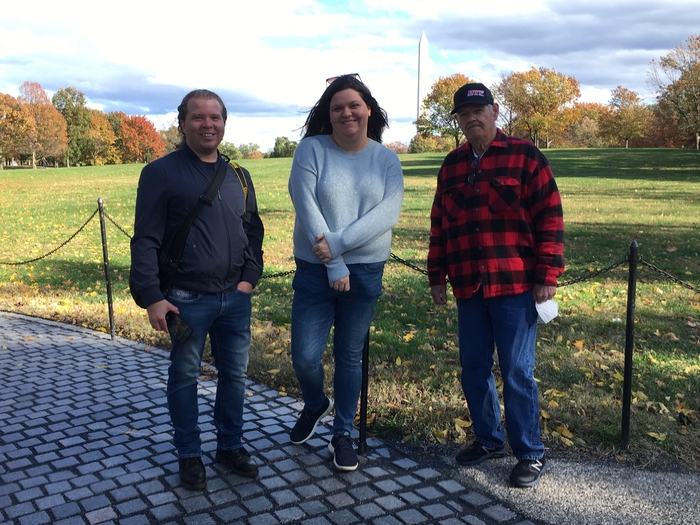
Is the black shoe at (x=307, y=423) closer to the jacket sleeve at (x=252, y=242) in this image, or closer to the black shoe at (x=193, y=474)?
the black shoe at (x=193, y=474)

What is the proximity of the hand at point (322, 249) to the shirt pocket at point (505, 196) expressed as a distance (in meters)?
0.88

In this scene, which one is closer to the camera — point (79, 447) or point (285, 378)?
point (79, 447)

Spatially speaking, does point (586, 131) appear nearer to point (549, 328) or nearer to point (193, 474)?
point (549, 328)

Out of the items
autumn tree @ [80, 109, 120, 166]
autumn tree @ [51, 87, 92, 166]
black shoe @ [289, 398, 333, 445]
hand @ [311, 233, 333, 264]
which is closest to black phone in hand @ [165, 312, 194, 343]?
hand @ [311, 233, 333, 264]

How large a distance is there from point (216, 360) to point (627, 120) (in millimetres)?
73541

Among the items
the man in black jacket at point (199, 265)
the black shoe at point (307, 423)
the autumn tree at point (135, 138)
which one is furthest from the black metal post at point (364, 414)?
the autumn tree at point (135, 138)

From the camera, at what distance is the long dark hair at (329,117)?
3604 mm

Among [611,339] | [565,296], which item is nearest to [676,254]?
[565,296]

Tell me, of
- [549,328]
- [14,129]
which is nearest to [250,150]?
[14,129]

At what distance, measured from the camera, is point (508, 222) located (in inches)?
139

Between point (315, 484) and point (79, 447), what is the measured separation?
1.58 meters

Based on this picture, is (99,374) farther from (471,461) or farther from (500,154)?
(500,154)

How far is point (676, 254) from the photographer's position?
11203 millimetres

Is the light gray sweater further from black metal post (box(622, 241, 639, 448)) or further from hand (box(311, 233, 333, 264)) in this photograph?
black metal post (box(622, 241, 639, 448))
